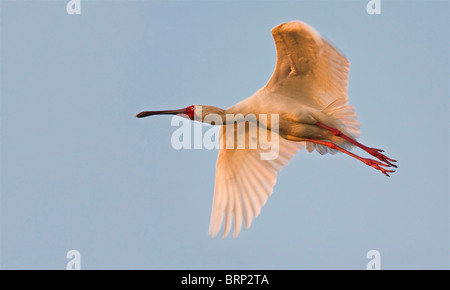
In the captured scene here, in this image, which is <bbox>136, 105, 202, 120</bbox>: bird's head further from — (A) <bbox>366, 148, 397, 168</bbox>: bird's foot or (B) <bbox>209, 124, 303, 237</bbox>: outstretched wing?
(A) <bbox>366, 148, 397, 168</bbox>: bird's foot

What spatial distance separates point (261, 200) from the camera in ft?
49.5

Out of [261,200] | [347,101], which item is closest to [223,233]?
[261,200]

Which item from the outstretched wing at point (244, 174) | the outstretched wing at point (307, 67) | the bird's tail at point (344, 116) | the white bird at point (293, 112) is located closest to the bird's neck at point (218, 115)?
the white bird at point (293, 112)

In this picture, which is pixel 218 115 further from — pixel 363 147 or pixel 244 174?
pixel 363 147

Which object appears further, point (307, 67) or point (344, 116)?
point (344, 116)

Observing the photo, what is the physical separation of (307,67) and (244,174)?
8.06ft

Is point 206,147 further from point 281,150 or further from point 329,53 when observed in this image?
point 329,53

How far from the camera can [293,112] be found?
47.4ft

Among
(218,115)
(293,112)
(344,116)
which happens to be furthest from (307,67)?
(218,115)

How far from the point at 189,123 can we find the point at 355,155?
10.2ft

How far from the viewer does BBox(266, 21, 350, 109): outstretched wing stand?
1377cm

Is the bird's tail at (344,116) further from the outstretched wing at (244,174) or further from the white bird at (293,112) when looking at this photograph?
the outstretched wing at (244,174)

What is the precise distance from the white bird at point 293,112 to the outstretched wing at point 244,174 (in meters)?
0.02

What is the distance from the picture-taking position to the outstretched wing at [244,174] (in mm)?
14953
